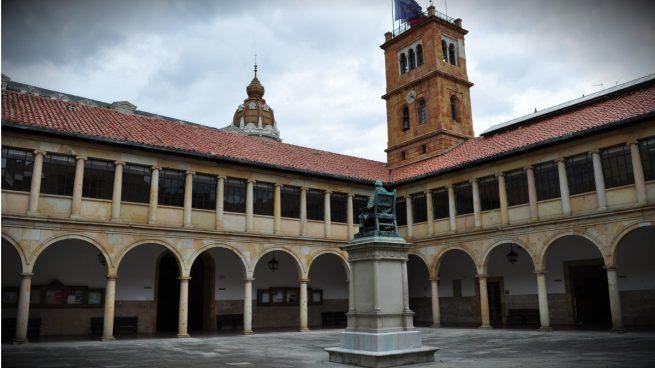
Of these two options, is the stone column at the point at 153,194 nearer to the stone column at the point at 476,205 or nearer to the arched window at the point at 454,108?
the stone column at the point at 476,205

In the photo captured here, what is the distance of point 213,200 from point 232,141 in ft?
14.0

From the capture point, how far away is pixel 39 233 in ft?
60.0

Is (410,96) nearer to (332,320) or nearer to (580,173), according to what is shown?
(332,320)

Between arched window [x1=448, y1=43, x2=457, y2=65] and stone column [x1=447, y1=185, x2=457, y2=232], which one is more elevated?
arched window [x1=448, y1=43, x2=457, y2=65]

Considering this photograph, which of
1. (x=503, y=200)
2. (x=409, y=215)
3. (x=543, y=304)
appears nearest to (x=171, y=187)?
(x=409, y=215)

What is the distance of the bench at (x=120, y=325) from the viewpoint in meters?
21.0

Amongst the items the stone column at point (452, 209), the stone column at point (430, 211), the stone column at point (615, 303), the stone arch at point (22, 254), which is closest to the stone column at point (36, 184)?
the stone arch at point (22, 254)

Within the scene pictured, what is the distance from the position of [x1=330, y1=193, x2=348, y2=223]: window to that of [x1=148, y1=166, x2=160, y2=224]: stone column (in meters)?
8.72

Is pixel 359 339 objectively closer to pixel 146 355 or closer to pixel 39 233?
pixel 146 355

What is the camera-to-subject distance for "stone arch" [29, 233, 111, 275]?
18.1 meters

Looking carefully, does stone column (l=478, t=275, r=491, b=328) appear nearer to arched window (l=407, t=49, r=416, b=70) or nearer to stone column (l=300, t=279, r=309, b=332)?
stone column (l=300, t=279, r=309, b=332)

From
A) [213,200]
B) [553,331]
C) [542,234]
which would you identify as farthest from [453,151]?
[213,200]

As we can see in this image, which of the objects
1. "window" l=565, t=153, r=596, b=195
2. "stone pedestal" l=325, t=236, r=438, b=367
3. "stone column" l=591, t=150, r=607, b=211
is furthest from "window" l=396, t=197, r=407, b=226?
"stone pedestal" l=325, t=236, r=438, b=367

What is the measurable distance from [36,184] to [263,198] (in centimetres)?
918
